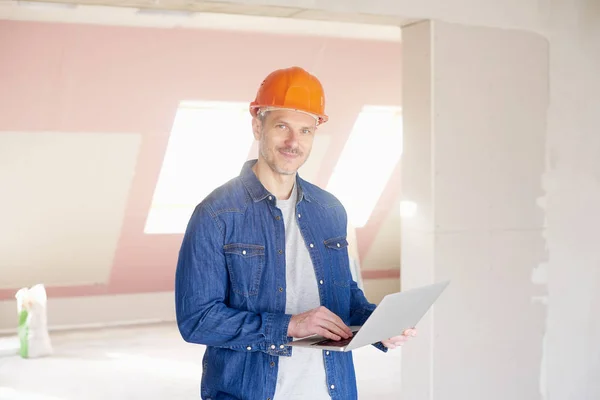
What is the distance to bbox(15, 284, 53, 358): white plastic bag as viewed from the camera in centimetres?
651

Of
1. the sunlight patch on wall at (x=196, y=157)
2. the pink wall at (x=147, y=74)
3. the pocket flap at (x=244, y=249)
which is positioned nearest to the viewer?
the pocket flap at (x=244, y=249)

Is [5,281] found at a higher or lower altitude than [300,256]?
lower

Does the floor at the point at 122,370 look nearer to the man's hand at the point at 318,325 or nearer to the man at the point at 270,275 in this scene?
the man at the point at 270,275

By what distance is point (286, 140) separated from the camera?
85.7 inches

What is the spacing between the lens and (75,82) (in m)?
5.79

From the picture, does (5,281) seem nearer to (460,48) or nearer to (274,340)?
(460,48)

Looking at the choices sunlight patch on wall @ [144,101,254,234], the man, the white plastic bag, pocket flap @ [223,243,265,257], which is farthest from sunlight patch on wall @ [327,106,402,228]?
pocket flap @ [223,243,265,257]

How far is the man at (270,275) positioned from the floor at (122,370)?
10.8 feet

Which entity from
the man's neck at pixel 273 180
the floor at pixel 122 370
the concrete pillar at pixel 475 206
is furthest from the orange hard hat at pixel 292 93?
the floor at pixel 122 370

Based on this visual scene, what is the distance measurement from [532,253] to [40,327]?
4090mm

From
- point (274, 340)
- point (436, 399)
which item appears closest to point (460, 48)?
point (436, 399)

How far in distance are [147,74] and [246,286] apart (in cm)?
405

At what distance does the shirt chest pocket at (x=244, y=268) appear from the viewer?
2.14 metres

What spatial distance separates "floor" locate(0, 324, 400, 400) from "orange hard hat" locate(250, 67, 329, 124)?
11.4 feet
